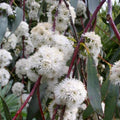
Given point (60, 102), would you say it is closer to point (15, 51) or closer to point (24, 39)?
point (24, 39)

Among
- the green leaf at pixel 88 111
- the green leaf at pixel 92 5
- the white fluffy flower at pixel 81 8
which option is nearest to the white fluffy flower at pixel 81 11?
the white fluffy flower at pixel 81 8

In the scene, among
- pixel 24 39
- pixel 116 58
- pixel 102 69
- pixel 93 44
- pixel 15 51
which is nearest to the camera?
pixel 93 44

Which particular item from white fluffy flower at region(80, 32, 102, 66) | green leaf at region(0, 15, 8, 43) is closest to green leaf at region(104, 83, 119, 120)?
white fluffy flower at region(80, 32, 102, 66)

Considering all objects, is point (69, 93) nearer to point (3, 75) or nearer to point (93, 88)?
point (93, 88)

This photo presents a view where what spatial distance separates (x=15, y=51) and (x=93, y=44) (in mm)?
919

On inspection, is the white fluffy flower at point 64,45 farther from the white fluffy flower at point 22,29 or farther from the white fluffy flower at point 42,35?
the white fluffy flower at point 22,29

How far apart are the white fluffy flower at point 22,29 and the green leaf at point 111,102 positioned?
669 mm

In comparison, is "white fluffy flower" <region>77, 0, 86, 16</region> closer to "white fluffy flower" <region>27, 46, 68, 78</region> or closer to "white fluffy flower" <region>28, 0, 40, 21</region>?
"white fluffy flower" <region>28, 0, 40, 21</region>

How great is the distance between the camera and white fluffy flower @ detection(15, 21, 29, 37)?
1252 millimetres

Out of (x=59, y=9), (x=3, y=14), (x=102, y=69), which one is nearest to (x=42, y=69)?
(x=59, y=9)

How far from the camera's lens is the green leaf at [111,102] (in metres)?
0.67

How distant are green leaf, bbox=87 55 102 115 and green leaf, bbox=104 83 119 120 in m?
0.02

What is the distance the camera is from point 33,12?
1483 millimetres

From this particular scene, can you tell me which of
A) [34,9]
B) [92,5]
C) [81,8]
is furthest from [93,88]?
[34,9]
